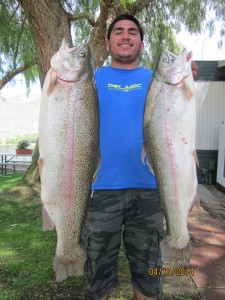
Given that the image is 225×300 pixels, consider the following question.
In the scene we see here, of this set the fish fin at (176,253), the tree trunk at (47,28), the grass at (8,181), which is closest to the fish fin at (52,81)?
the fish fin at (176,253)

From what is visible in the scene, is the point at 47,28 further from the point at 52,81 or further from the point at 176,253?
the point at 176,253

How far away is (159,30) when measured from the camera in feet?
30.6

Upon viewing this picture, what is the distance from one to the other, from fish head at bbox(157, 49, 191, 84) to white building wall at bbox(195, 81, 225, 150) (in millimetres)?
8376

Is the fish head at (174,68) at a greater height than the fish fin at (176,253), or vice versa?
the fish head at (174,68)

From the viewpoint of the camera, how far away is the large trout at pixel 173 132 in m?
2.40

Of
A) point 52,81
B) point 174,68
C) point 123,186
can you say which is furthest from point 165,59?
point 123,186

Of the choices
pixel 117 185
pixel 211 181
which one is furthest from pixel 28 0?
pixel 211 181

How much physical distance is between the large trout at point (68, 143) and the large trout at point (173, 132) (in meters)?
0.38

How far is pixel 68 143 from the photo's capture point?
7.82 feet

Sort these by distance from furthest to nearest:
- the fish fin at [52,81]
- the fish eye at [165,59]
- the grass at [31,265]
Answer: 1. the grass at [31,265]
2. the fish eye at [165,59]
3. the fish fin at [52,81]

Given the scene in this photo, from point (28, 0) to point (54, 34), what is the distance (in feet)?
2.22

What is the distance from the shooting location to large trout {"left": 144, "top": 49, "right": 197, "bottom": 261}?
240 cm

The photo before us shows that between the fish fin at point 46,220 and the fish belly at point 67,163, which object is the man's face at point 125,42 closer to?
the fish belly at point 67,163

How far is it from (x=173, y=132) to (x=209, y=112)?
857 centimetres
